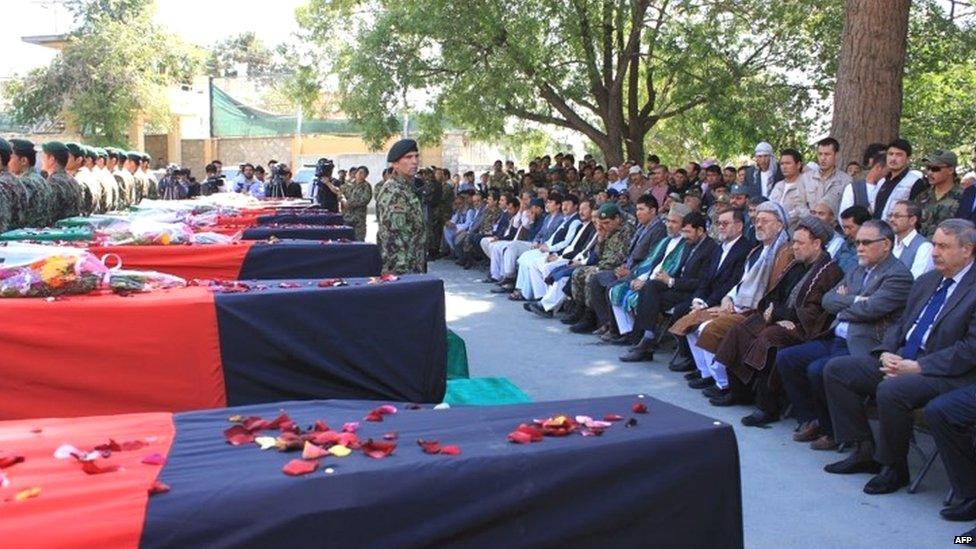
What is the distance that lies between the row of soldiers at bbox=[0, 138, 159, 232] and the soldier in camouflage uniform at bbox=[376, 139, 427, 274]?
334 cm

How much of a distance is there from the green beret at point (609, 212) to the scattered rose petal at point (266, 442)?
7.49 m

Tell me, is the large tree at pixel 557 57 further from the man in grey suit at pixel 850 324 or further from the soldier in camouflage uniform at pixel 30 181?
the man in grey suit at pixel 850 324

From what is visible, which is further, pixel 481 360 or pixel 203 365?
pixel 481 360

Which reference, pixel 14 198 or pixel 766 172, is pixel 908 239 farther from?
pixel 14 198

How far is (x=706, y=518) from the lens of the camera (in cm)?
294

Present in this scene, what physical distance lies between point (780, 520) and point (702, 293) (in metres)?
3.50

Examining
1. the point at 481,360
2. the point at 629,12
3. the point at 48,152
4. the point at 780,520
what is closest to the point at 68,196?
the point at 48,152

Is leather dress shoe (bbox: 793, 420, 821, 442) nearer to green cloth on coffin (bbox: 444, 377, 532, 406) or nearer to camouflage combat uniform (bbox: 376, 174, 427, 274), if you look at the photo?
green cloth on coffin (bbox: 444, 377, 532, 406)

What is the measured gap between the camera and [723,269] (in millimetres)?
7668

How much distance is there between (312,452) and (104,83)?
28.4 meters

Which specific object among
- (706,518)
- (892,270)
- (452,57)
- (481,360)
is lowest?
(481,360)

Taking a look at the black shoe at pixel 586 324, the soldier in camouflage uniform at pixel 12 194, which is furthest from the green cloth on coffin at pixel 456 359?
the soldier in camouflage uniform at pixel 12 194

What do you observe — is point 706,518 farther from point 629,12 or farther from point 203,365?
point 629,12

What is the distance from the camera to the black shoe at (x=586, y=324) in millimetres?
9805
